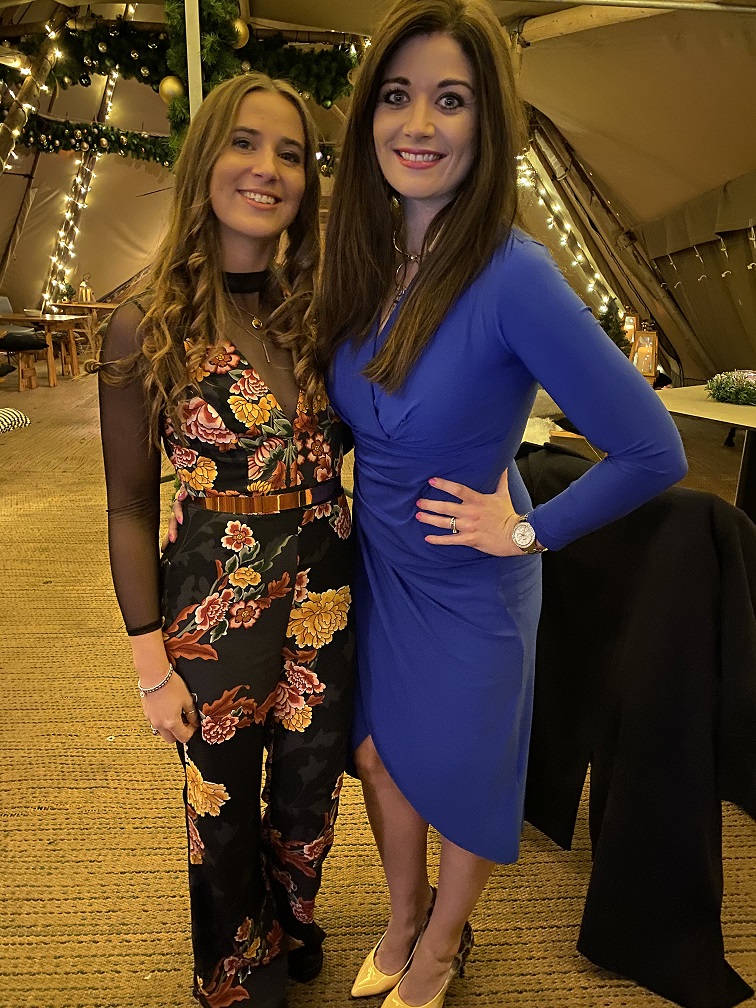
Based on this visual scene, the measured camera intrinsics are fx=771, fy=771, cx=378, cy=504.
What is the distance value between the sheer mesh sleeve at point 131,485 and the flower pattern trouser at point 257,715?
1.5 inches

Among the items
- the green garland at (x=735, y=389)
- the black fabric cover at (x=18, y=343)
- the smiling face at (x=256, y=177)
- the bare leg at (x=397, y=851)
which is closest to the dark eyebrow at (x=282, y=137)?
the smiling face at (x=256, y=177)

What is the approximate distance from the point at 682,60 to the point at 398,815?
417cm

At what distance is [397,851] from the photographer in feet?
4.64

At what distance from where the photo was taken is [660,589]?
1343mm

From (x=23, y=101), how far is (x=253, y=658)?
785 cm

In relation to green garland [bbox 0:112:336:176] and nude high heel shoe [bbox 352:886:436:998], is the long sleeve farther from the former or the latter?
green garland [bbox 0:112:336:176]

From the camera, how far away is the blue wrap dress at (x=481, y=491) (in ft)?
3.39

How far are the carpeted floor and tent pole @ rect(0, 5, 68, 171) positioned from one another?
19.9ft

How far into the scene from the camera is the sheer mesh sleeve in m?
1.09

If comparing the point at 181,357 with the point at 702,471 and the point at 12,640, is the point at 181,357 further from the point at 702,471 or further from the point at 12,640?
the point at 702,471

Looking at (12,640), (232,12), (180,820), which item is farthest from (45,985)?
(232,12)

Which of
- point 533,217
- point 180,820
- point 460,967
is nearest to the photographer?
point 460,967

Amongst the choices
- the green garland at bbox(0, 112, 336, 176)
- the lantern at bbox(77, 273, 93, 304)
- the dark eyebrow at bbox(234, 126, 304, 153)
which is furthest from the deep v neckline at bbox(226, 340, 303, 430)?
the lantern at bbox(77, 273, 93, 304)

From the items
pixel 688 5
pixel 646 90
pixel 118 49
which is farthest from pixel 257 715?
pixel 118 49
